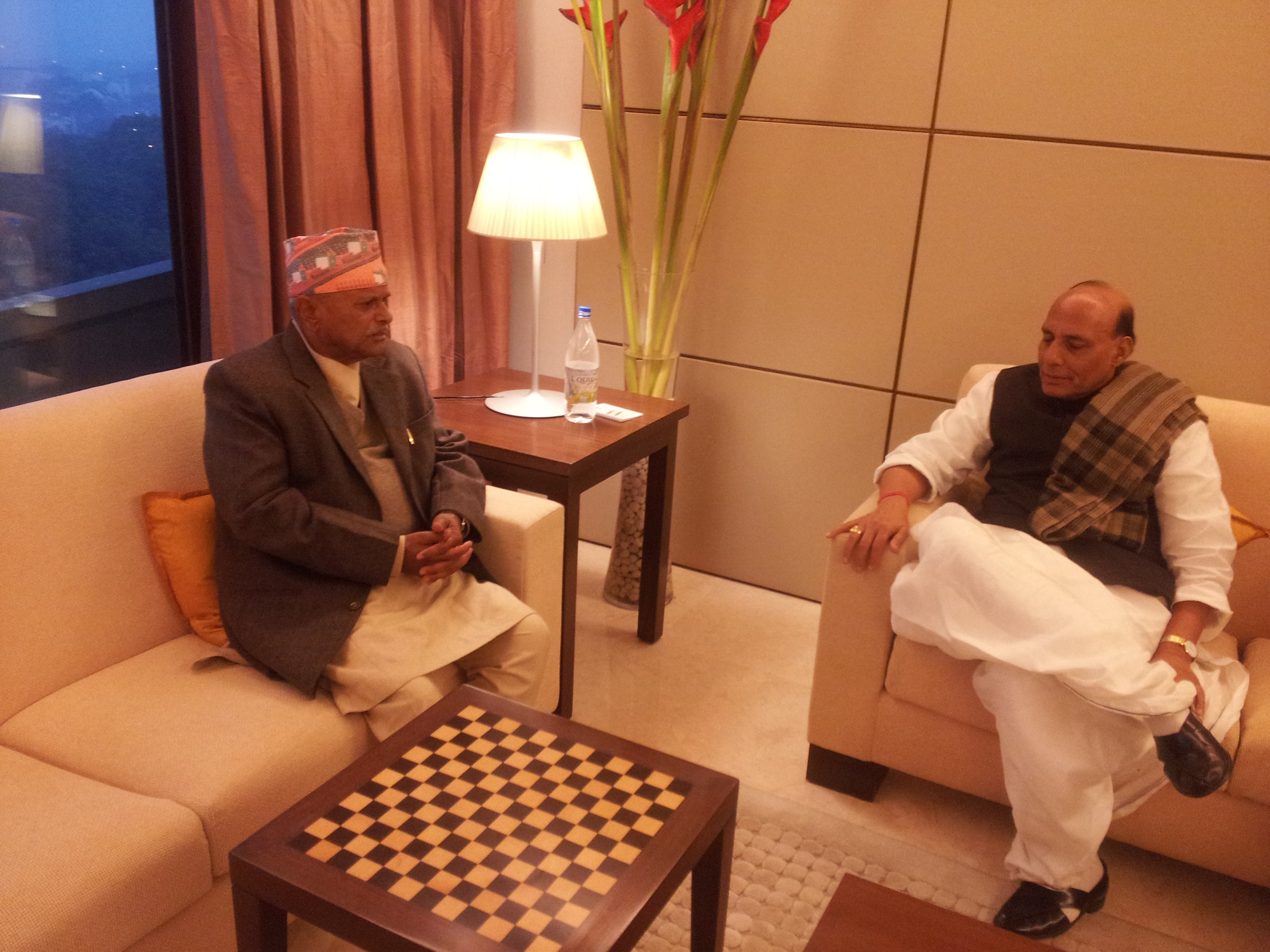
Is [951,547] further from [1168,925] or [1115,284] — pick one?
[1115,284]

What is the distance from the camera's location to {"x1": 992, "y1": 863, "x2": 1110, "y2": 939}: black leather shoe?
1.92m

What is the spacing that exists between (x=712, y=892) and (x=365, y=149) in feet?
6.51

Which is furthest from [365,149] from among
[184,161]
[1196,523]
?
[1196,523]

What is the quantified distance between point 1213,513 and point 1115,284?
786 mm

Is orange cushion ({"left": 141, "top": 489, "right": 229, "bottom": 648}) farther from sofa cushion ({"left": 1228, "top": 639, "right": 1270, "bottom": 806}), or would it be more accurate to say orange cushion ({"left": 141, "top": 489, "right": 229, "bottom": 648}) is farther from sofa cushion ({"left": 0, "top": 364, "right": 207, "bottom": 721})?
sofa cushion ({"left": 1228, "top": 639, "right": 1270, "bottom": 806})

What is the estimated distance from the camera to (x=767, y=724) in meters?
2.57

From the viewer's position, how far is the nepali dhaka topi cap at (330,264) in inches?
76.5

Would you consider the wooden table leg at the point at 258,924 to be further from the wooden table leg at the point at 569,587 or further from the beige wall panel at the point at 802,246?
the beige wall panel at the point at 802,246

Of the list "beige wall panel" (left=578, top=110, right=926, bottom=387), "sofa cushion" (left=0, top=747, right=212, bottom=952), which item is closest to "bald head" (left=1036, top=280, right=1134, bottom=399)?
"beige wall panel" (left=578, top=110, right=926, bottom=387)

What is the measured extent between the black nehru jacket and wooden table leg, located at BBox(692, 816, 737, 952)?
0.96 metres

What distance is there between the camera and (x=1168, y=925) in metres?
1.99

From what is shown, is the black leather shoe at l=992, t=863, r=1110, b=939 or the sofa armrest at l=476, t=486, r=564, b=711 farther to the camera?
Result: the sofa armrest at l=476, t=486, r=564, b=711

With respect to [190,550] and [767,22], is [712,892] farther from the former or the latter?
[767,22]

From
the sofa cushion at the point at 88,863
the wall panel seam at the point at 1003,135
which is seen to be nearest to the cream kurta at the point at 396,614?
the sofa cushion at the point at 88,863
